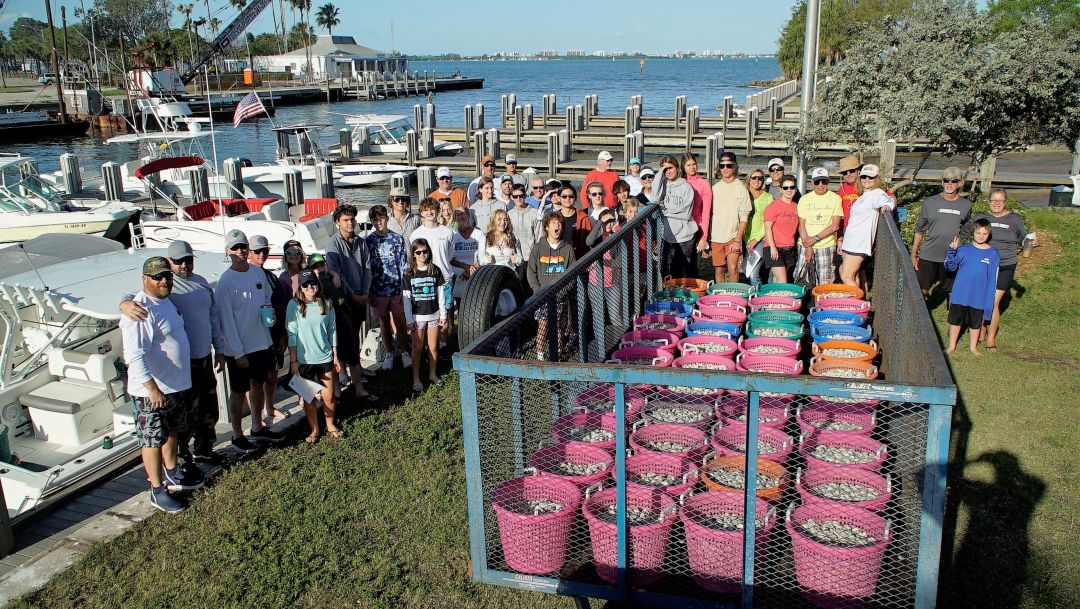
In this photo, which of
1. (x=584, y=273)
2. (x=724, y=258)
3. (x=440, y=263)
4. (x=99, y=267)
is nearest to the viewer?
(x=584, y=273)

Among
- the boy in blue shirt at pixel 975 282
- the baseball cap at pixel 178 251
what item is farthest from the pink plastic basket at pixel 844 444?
the baseball cap at pixel 178 251

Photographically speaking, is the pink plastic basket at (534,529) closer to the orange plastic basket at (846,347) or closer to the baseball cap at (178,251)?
the orange plastic basket at (846,347)

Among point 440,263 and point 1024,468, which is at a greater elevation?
point 440,263

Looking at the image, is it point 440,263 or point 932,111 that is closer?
point 440,263

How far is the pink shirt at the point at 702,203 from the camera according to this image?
9.72 metres

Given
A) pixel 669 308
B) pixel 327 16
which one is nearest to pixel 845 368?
pixel 669 308

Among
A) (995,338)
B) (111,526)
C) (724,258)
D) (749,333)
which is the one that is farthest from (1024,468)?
(111,526)

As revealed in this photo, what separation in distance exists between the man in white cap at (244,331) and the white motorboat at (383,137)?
2101cm

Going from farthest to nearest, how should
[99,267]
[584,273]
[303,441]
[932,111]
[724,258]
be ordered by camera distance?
[932,111], [724,258], [99,267], [303,441], [584,273]

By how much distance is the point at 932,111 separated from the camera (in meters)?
11.1

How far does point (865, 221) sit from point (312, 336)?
229 inches

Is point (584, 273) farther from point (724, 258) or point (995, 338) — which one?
point (995, 338)

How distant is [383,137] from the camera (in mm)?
28859

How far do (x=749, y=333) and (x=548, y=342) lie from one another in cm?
202
